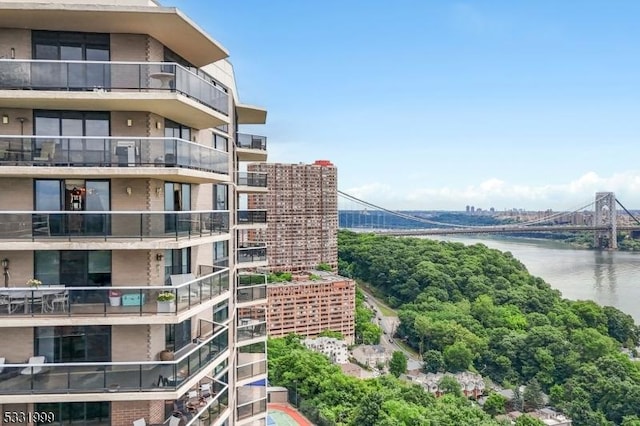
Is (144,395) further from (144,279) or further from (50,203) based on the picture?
(50,203)

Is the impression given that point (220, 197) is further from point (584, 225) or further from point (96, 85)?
point (584, 225)

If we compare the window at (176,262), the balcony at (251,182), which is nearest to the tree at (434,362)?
the balcony at (251,182)

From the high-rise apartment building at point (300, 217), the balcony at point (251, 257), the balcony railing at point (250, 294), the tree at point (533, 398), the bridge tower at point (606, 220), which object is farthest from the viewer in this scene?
the bridge tower at point (606, 220)

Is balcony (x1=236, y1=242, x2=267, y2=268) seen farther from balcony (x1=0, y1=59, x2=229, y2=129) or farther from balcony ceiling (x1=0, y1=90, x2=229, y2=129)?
balcony (x1=0, y1=59, x2=229, y2=129)

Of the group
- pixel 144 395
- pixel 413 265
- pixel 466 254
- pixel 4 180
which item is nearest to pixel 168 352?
pixel 144 395

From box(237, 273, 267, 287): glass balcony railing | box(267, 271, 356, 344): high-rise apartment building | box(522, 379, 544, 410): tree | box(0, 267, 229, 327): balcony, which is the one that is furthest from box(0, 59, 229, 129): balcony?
box(267, 271, 356, 344): high-rise apartment building

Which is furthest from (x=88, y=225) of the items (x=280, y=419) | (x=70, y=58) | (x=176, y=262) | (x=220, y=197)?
(x=280, y=419)

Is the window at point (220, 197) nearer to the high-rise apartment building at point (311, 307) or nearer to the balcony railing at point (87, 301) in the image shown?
the balcony railing at point (87, 301)
